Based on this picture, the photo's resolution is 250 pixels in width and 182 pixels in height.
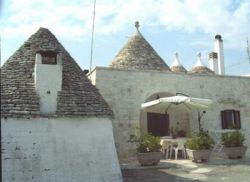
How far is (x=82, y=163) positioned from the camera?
10.2m

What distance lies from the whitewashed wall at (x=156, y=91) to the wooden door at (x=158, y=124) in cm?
41

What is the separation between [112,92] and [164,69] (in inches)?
146

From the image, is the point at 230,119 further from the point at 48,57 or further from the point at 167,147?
the point at 48,57

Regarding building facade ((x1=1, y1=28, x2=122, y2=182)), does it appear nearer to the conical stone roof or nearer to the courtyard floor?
the conical stone roof

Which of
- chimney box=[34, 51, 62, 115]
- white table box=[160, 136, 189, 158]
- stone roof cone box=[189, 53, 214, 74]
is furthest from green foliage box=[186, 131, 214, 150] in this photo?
stone roof cone box=[189, 53, 214, 74]

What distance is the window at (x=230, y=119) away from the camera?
18578 mm

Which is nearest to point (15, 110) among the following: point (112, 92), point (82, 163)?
point (82, 163)

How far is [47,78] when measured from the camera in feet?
34.6

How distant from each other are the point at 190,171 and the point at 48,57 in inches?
223

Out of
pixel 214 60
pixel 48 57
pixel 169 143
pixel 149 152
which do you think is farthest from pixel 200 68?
pixel 48 57

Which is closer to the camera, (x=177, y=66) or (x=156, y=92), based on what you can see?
(x=156, y=92)

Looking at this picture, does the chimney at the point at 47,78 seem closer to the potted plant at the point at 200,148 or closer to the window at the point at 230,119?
the potted plant at the point at 200,148

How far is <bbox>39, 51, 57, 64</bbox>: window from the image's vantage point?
10666mm

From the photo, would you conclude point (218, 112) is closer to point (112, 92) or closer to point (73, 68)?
point (112, 92)
